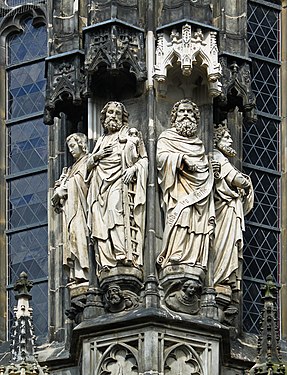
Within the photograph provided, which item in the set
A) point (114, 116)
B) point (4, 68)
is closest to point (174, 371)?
point (114, 116)

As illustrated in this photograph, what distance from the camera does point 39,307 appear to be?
155 feet

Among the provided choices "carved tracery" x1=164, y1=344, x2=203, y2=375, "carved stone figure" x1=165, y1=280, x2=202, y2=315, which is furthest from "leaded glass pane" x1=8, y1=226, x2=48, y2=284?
→ "carved tracery" x1=164, y1=344, x2=203, y2=375

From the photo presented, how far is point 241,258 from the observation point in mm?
45406

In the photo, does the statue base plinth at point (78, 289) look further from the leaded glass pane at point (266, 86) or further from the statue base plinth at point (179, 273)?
the leaded glass pane at point (266, 86)

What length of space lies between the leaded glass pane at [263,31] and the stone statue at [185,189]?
132 inches

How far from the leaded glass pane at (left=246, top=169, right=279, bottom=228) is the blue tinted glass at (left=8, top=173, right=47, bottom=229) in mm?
2474

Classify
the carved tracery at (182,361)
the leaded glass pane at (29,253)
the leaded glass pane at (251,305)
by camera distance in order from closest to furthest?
the carved tracery at (182,361)
the leaded glass pane at (251,305)
the leaded glass pane at (29,253)

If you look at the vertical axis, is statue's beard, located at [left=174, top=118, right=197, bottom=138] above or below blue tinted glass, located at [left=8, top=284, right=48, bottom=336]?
above

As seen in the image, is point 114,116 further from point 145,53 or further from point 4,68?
point 4,68

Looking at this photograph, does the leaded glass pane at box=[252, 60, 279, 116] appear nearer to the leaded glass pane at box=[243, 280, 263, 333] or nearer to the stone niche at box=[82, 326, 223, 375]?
the leaded glass pane at box=[243, 280, 263, 333]

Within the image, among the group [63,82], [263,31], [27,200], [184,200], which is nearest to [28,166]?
[27,200]

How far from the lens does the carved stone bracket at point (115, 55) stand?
4531 cm

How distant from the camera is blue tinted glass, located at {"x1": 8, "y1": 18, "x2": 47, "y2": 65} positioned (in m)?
48.8

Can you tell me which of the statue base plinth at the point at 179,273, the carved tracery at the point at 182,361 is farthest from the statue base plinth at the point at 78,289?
the carved tracery at the point at 182,361
